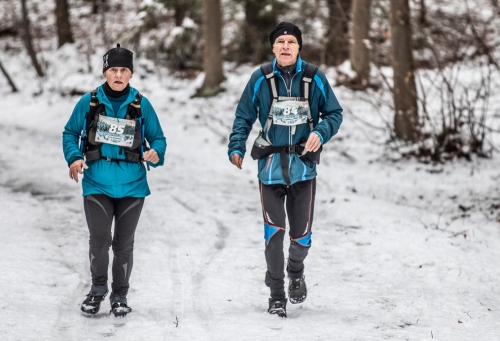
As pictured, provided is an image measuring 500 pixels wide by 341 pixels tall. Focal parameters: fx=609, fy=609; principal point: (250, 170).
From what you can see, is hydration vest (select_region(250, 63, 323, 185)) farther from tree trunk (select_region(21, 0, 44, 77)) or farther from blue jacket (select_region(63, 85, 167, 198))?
tree trunk (select_region(21, 0, 44, 77))

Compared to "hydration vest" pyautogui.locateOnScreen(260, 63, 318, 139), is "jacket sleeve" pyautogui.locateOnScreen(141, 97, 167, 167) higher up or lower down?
lower down

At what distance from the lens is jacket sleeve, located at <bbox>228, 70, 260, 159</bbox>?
4.75 metres

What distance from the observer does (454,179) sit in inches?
382

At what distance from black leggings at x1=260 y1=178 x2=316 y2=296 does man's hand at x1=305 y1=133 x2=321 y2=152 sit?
15.2 inches

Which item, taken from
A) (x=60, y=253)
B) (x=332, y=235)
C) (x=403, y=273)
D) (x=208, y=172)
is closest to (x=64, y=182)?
(x=208, y=172)

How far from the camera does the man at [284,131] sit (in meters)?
4.70

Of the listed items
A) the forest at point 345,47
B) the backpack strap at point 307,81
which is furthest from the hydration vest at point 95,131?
the forest at point 345,47

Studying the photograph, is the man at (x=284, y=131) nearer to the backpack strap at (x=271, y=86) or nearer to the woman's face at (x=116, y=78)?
the backpack strap at (x=271, y=86)

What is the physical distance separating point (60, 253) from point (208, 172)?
14.9 feet

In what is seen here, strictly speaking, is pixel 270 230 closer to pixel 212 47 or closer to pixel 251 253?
pixel 251 253

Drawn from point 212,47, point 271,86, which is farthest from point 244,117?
point 212,47

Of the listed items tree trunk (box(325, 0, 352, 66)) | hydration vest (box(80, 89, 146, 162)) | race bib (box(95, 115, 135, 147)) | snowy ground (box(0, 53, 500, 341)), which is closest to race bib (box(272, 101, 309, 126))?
hydration vest (box(80, 89, 146, 162))

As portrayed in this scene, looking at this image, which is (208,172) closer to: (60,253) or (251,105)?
(60,253)

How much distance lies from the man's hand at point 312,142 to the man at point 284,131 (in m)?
0.04
